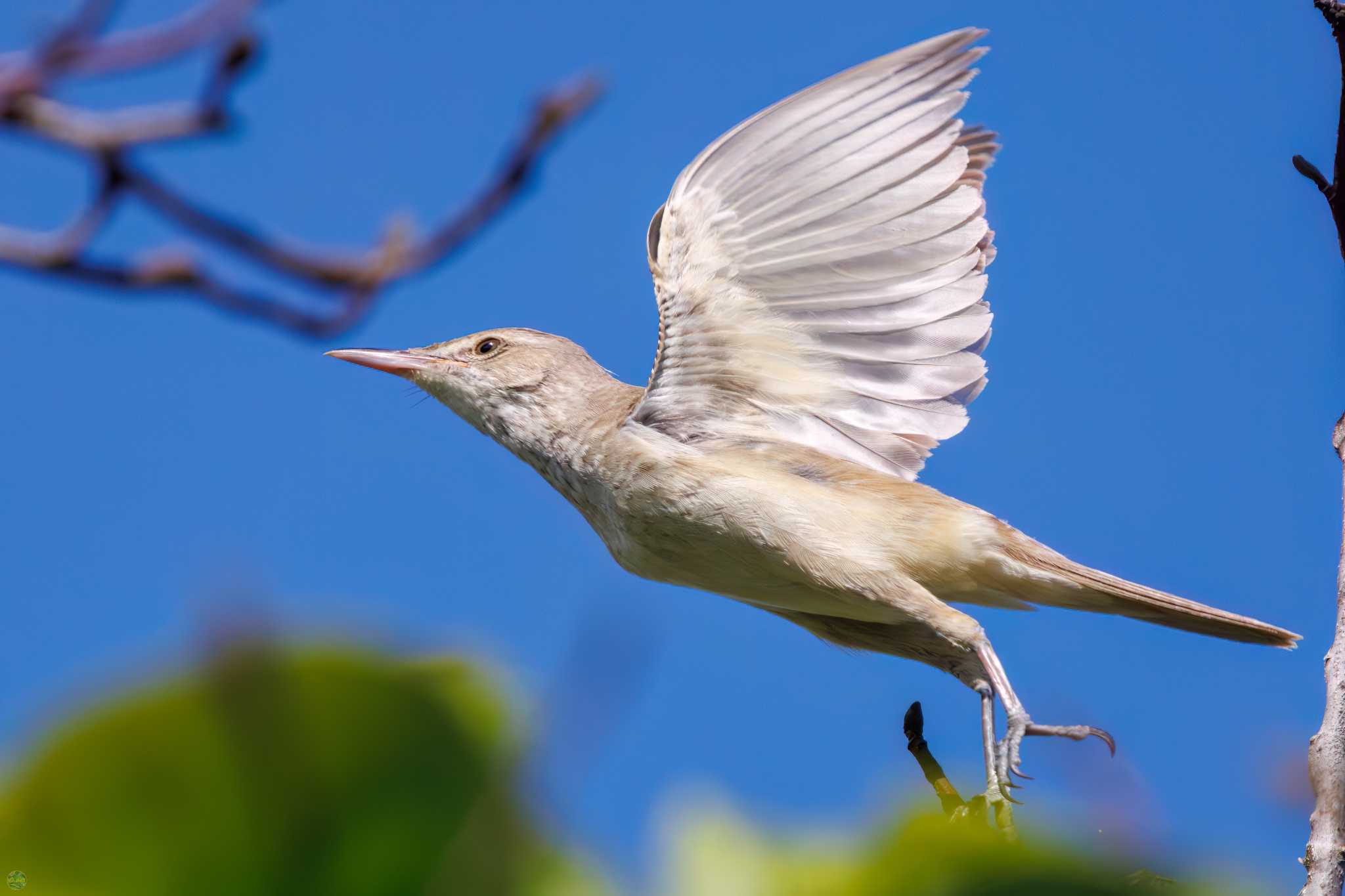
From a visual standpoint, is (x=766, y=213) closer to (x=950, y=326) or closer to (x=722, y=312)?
(x=722, y=312)

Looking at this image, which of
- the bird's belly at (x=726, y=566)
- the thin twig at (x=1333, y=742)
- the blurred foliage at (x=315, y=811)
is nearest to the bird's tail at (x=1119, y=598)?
the bird's belly at (x=726, y=566)

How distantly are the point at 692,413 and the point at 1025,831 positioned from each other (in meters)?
3.88

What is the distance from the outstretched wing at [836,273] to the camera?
482cm

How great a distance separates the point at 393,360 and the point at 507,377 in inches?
23.4


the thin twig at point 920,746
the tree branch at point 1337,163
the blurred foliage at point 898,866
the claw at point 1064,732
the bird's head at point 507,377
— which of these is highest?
the tree branch at point 1337,163

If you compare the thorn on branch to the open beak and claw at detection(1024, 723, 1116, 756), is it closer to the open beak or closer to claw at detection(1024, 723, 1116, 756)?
claw at detection(1024, 723, 1116, 756)

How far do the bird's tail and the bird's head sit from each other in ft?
6.07

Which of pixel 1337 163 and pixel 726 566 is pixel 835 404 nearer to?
pixel 726 566

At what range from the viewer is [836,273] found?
16.9 ft

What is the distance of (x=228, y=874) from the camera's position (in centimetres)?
130

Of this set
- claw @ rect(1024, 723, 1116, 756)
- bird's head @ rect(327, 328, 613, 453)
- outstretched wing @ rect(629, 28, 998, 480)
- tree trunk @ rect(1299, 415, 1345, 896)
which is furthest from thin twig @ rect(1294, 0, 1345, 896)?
bird's head @ rect(327, 328, 613, 453)

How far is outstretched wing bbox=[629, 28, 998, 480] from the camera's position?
482 cm

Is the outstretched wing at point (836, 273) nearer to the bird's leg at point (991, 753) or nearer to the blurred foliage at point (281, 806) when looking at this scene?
the bird's leg at point (991, 753)

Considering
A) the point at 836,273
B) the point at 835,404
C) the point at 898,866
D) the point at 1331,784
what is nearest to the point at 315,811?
the point at 898,866
